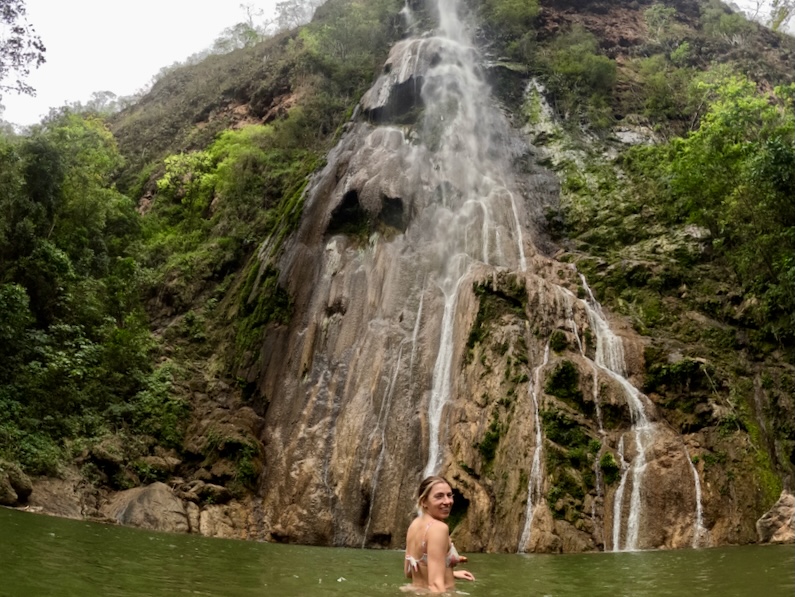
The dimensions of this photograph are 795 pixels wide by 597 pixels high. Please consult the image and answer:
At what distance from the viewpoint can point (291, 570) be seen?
921cm

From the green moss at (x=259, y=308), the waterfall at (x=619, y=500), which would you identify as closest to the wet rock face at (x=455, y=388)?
the waterfall at (x=619, y=500)

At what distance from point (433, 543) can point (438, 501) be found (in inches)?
15.0

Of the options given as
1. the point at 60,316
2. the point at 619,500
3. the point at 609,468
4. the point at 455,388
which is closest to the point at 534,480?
the point at 609,468

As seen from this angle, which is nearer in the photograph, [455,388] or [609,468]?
[609,468]

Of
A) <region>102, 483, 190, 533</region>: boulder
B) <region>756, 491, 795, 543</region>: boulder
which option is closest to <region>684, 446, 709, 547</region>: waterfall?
<region>756, 491, 795, 543</region>: boulder

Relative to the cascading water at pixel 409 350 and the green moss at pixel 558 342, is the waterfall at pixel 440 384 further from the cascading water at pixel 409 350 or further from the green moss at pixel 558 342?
the green moss at pixel 558 342

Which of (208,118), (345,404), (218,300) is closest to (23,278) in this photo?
(218,300)

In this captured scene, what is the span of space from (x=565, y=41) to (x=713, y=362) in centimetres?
2660

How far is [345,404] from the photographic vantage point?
18781 millimetres

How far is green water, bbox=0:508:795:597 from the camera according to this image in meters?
6.45

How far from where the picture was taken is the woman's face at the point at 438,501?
5.82 meters

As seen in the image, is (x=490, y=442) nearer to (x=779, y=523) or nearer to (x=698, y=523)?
(x=698, y=523)

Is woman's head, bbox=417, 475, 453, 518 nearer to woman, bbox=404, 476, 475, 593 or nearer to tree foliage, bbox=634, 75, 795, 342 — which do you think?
woman, bbox=404, 476, 475, 593

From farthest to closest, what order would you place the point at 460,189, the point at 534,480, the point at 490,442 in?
the point at 460,189
the point at 490,442
the point at 534,480
